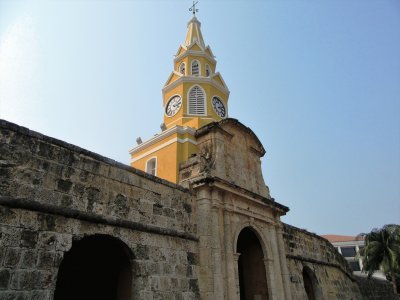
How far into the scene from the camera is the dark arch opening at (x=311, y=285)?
42.6 feet

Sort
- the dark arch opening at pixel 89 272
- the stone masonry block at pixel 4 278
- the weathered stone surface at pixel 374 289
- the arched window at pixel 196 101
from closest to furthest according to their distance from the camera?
the stone masonry block at pixel 4 278 < the dark arch opening at pixel 89 272 < the arched window at pixel 196 101 < the weathered stone surface at pixel 374 289

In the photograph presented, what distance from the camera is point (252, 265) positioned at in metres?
10.2

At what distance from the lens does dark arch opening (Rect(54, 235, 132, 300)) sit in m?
7.58

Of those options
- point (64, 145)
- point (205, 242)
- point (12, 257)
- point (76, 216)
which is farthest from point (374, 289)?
point (12, 257)

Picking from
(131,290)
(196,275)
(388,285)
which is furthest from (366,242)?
(131,290)

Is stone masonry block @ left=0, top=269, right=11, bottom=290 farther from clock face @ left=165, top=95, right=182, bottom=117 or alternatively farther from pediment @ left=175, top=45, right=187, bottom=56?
pediment @ left=175, top=45, right=187, bottom=56

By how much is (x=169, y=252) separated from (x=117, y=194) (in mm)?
1744

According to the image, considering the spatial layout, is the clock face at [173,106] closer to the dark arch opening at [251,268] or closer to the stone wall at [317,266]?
the dark arch opening at [251,268]

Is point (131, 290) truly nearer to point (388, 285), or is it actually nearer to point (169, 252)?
point (169, 252)

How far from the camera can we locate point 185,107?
47.6ft

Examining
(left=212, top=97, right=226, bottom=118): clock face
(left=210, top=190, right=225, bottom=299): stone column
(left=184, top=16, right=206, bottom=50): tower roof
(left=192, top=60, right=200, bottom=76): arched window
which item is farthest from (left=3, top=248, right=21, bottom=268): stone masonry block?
(left=184, top=16, right=206, bottom=50): tower roof

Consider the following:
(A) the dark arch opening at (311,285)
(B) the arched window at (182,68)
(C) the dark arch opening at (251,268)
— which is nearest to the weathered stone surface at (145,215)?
(C) the dark arch opening at (251,268)

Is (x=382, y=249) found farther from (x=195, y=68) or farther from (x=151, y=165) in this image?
(x=151, y=165)

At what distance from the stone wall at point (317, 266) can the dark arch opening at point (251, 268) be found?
1580 millimetres
